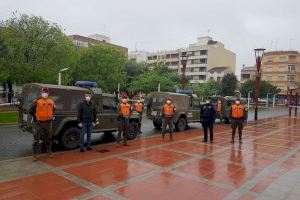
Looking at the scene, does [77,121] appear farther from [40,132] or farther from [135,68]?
[135,68]

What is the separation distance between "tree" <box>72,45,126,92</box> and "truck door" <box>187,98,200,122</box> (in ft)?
70.1

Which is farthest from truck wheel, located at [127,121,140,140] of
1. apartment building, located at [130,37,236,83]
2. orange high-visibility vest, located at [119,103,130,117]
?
apartment building, located at [130,37,236,83]

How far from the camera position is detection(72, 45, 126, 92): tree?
37.5 meters

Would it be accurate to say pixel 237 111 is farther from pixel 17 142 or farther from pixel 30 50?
pixel 30 50

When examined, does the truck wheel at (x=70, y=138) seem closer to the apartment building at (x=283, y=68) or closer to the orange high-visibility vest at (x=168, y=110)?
the orange high-visibility vest at (x=168, y=110)

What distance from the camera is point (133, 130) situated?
13039 mm

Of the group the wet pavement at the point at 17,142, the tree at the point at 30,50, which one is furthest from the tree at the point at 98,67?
the wet pavement at the point at 17,142

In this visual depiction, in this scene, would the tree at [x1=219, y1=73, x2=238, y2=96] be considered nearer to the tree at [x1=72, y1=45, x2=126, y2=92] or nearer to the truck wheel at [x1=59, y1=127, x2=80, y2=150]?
the tree at [x1=72, y1=45, x2=126, y2=92]

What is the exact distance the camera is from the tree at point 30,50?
25.0 m

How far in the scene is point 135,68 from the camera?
54219mm

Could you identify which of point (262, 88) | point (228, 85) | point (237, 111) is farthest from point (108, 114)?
point (262, 88)

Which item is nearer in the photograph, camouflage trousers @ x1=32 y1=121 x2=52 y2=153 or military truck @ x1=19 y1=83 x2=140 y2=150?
camouflage trousers @ x1=32 y1=121 x2=52 y2=153

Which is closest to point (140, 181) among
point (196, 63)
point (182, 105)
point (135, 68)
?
point (182, 105)

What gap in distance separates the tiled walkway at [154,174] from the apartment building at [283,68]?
8038 cm
